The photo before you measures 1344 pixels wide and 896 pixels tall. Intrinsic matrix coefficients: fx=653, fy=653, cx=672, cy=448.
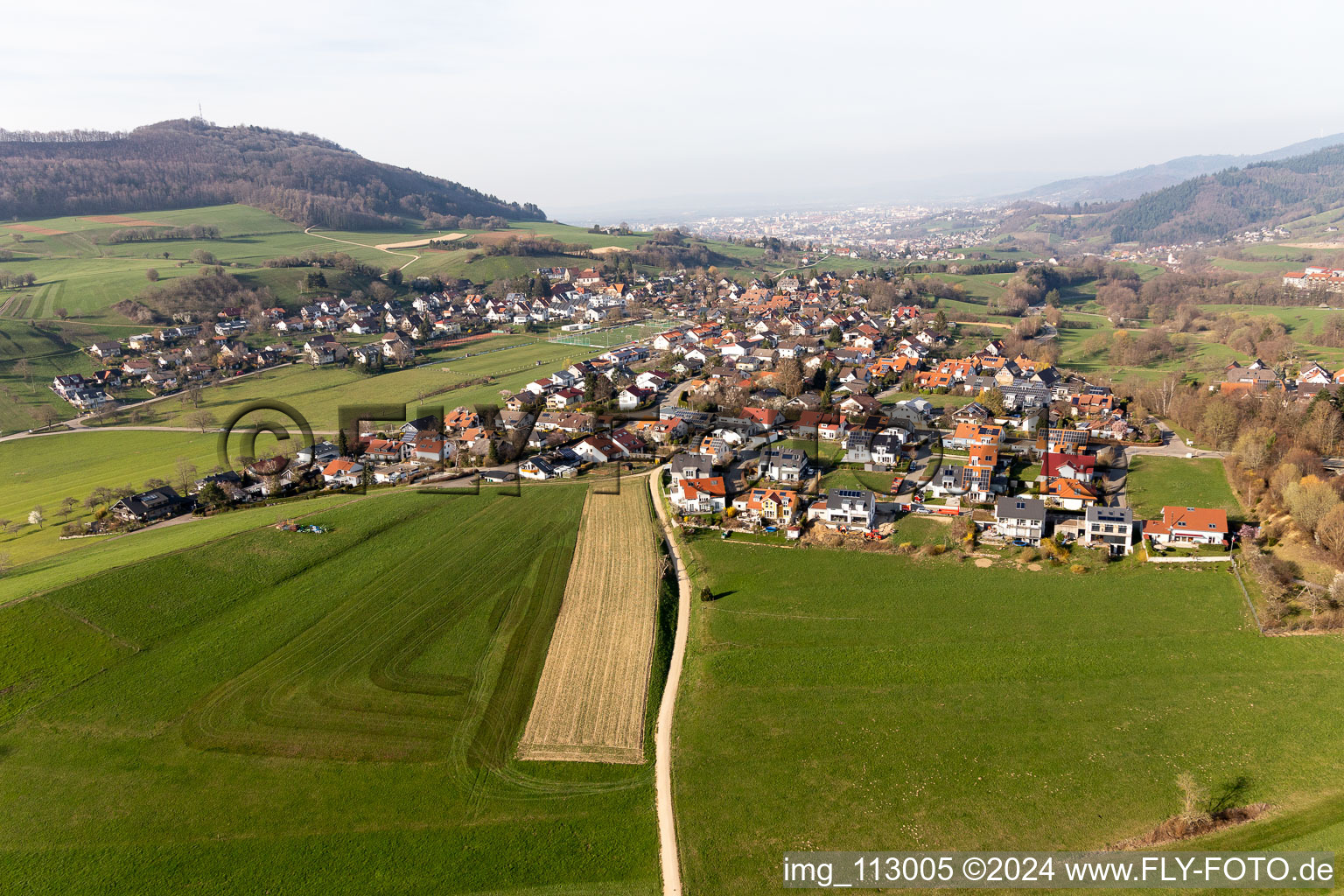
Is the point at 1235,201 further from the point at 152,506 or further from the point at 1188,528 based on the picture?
the point at 152,506

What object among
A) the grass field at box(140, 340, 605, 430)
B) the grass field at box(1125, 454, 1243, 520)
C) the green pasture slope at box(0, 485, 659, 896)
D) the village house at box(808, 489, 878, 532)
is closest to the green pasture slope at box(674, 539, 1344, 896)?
the green pasture slope at box(0, 485, 659, 896)

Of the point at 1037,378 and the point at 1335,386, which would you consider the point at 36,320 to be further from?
the point at 1335,386

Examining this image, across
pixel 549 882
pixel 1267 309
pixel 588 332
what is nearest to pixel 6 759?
pixel 549 882

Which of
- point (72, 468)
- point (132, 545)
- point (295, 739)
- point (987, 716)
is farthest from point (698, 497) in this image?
point (72, 468)

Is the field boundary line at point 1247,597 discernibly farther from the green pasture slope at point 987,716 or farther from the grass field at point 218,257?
the grass field at point 218,257

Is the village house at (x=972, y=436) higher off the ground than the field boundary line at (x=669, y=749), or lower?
higher

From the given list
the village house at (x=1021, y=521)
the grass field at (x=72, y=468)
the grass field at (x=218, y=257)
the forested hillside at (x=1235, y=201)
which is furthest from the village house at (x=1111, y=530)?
the forested hillside at (x=1235, y=201)
